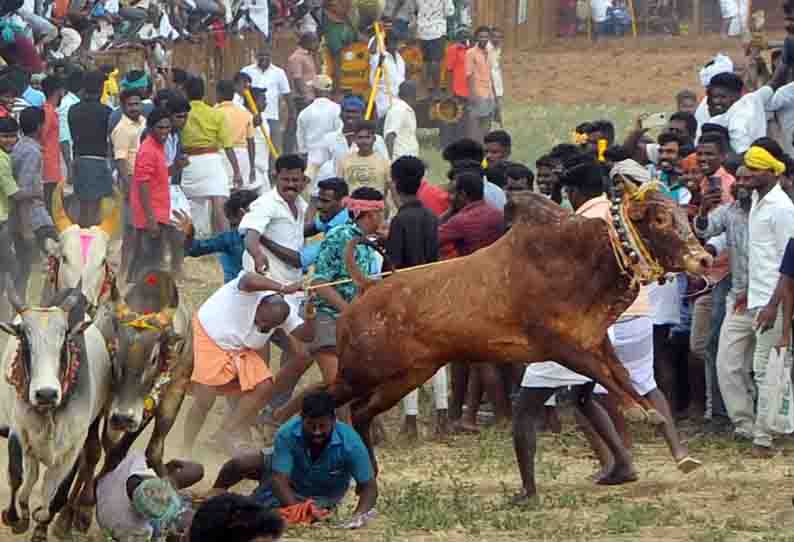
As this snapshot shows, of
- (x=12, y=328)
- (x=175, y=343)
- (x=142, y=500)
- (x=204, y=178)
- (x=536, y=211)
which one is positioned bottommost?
(x=142, y=500)

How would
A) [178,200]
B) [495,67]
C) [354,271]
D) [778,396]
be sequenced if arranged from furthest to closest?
[495,67], [178,200], [778,396], [354,271]

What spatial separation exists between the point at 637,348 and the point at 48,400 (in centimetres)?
388

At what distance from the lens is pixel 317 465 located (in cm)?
1028

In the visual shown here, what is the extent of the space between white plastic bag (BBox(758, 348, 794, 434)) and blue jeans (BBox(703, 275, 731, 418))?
890 mm

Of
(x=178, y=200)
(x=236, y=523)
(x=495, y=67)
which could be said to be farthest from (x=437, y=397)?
(x=495, y=67)

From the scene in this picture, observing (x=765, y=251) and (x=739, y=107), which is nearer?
(x=765, y=251)

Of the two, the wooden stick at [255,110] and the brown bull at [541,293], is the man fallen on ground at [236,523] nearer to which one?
the brown bull at [541,293]

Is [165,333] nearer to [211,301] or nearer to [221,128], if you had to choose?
[211,301]

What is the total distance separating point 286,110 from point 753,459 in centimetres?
1264

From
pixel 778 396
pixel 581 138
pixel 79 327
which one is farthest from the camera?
pixel 581 138

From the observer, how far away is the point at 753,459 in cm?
1243

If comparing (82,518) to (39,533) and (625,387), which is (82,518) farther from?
(625,387)

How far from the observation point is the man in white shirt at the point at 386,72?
2459 cm

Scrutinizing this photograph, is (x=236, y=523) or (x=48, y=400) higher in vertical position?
(x=236, y=523)
